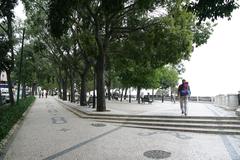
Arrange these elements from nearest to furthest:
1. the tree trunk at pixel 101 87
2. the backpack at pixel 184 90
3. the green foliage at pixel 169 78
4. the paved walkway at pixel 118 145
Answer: the paved walkway at pixel 118 145 < the backpack at pixel 184 90 < the tree trunk at pixel 101 87 < the green foliage at pixel 169 78

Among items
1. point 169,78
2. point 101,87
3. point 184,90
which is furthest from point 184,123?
point 169,78

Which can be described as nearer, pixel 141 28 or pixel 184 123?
pixel 184 123

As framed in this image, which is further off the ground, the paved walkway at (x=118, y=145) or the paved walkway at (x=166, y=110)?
the paved walkway at (x=166, y=110)

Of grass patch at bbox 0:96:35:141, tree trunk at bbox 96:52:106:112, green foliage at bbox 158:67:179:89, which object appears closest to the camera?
grass patch at bbox 0:96:35:141

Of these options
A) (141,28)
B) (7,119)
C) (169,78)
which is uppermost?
(141,28)

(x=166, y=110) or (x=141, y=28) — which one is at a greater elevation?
(x=141, y=28)

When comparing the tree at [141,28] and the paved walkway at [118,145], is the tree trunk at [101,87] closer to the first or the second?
the tree at [141,28]

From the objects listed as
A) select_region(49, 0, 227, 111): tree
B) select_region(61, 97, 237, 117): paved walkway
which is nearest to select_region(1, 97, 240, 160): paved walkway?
select_region(61, 97, 237, 117): paved walkway

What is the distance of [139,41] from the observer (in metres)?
24.5

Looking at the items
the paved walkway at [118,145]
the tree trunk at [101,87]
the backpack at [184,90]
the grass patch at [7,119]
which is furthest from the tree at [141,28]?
the paved walkway at [118,145]

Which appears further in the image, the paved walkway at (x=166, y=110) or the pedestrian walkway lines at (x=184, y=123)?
the paved walkway at (x=166, y=110)

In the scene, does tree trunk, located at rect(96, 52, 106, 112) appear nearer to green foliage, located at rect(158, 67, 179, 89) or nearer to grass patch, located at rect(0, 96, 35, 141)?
grass patch, located at rect(0, 96, 35, 141)

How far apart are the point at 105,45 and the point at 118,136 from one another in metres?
11.0

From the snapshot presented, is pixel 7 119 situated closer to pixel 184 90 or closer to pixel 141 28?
pixel 184 90
